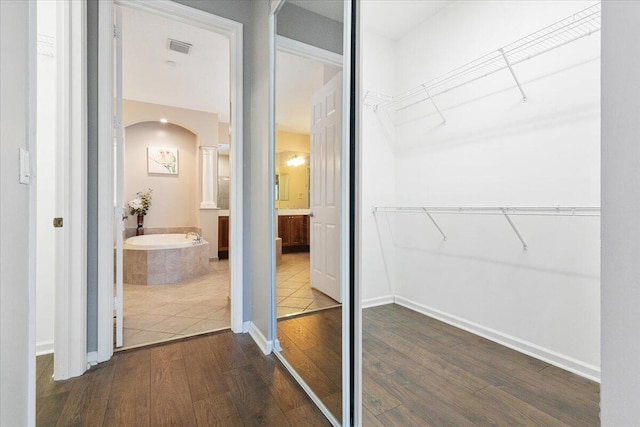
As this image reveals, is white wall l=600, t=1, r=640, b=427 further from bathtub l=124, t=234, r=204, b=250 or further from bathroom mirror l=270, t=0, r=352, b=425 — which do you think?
bathtub l=124, t=234, r=204, b=250

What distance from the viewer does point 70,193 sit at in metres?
1.79

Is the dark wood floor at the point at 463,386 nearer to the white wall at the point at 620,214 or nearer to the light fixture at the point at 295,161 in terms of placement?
the white wall at the point at 620,214

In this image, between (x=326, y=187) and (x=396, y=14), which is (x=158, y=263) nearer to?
(x=326, y=187)

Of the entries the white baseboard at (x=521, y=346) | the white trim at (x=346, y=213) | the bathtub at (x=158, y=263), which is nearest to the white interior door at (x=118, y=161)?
the white trim at (x=346, y=213)

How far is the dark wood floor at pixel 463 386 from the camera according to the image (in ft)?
4.89

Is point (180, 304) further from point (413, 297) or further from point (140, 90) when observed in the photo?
point (140, 90)

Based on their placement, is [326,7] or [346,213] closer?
[346,213]

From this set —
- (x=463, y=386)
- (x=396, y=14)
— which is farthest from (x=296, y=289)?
(x=396, y=14)

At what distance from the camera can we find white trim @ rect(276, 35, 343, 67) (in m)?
1.51

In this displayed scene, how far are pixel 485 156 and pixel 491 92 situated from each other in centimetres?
52

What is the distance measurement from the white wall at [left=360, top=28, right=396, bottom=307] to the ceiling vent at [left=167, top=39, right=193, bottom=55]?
2072 millimetres

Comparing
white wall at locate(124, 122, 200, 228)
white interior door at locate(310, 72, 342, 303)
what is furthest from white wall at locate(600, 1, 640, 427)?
white wall at locate(124, 122, 200, 228)

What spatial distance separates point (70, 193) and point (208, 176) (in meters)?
4.23

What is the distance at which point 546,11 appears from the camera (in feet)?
6.83
